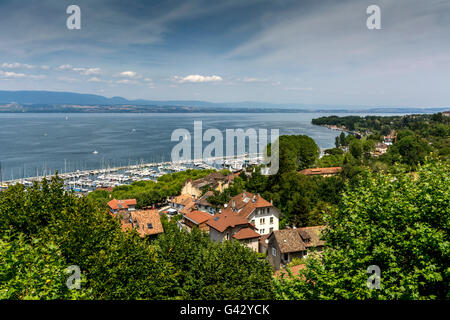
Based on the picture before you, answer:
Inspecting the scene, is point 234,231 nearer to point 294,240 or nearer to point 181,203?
point 294,240

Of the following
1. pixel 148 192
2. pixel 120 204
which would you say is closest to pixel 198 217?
pixel 120 204

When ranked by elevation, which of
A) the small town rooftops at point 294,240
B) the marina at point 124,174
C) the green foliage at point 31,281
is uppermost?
the green foliage at point 31,281

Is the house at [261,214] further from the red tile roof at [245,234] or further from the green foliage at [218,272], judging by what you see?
the green foliage at [218,272]

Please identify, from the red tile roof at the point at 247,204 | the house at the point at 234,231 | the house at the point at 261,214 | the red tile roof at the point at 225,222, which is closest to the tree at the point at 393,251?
the house at the point at 234,231

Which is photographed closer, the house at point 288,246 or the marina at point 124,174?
the house at point 288,246

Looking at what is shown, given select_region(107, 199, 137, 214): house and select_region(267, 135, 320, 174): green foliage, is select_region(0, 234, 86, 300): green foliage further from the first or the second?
select_region(267, 135, 320, 174): green foliage

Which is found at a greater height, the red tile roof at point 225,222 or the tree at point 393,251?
the tree at point 393,251
